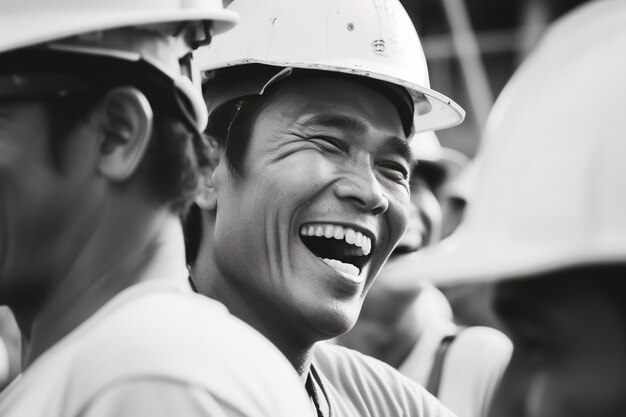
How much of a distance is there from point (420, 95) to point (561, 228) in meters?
1.46

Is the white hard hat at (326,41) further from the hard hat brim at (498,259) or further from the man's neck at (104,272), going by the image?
the man's neck at (104,272)

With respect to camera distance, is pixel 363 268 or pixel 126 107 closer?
pixel 126 107

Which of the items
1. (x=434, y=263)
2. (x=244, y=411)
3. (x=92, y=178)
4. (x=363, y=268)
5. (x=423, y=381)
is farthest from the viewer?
(x=423, y=381)

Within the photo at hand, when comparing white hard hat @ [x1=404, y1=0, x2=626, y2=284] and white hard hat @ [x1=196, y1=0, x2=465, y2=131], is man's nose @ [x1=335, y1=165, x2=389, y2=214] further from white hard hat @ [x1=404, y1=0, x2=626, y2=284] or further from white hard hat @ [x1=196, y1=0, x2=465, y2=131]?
white hard hat @ [x1=404, y1=0, x2=626, y2=284]

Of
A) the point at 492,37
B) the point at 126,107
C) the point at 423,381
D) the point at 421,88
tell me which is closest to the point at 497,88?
the point at 492,37

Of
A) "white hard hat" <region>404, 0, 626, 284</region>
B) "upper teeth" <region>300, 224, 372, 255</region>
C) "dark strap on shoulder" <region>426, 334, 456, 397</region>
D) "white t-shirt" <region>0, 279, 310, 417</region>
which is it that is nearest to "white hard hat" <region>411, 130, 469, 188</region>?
"dark strap on shoulder" <region>426, 334, 456, 397</region>

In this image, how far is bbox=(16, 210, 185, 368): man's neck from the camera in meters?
1.69

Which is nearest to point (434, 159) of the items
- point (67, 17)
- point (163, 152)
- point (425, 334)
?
point (425, 334)

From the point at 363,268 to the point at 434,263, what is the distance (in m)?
0.67

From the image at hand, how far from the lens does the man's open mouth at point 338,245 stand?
2.93 m

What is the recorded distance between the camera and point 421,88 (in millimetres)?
3047

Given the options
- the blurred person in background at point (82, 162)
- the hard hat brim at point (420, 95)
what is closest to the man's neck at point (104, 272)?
the blurred person in background at point (82, 162)

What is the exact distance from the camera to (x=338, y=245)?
2957 mm

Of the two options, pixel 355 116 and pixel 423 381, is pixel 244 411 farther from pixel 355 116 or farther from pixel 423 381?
pixel 423 381
